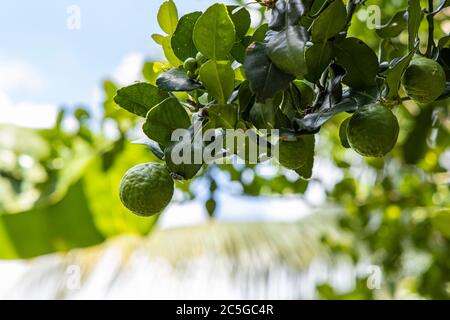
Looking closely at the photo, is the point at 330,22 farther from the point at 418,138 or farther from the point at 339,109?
the point at 418,138

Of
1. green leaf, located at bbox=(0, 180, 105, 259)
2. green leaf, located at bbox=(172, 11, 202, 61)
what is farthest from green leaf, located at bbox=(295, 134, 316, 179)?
green leaf, located at bbox=(0, 180, 105, 259)

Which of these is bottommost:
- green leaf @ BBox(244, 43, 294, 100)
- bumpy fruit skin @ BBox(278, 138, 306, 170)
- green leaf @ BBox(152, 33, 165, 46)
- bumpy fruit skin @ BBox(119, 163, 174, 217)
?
bumpy fruit skin @ BBox(119, 163, 174, 217)

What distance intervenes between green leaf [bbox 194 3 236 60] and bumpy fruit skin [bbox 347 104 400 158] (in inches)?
4.0

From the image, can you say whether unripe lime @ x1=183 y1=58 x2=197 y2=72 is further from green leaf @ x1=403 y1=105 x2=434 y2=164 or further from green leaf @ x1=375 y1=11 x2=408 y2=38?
green leaf @ x1=403 y1=105 x2=434 y2=164

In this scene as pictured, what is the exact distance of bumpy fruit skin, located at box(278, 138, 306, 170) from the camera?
1.40 feet

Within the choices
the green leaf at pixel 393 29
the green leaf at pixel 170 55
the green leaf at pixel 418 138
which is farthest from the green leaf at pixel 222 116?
the green leaf at pixel 418 138

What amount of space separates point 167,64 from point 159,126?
120mm

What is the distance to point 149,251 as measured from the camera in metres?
2.99

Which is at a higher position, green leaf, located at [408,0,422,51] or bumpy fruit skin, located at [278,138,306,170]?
green leaf, located at [408,0,422,51]

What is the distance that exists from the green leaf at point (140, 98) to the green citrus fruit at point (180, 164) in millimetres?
49

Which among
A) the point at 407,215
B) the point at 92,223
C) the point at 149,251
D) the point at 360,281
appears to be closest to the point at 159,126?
the point at 360,281

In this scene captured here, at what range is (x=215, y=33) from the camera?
0.42m

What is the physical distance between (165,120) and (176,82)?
0.03 metres
